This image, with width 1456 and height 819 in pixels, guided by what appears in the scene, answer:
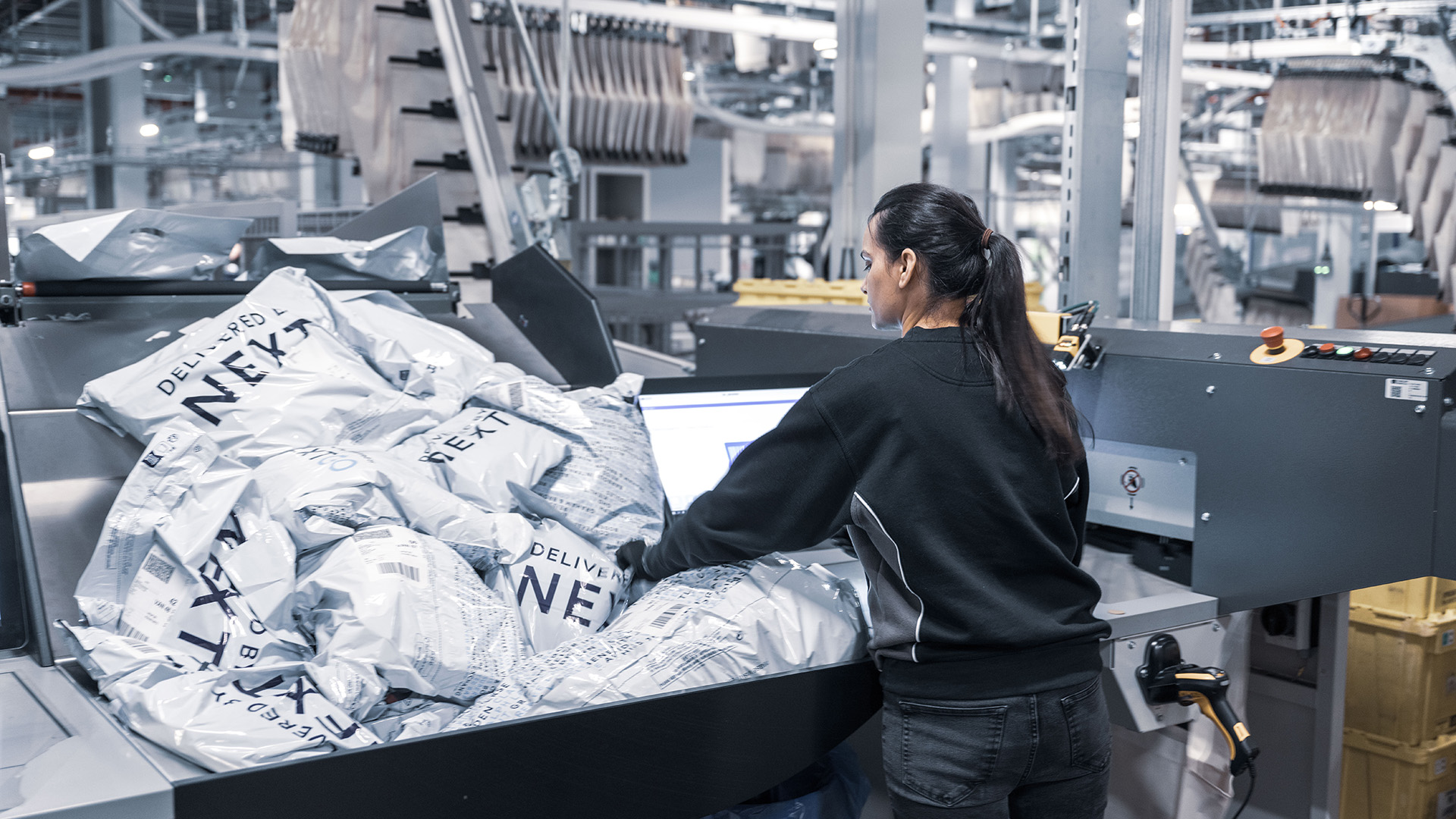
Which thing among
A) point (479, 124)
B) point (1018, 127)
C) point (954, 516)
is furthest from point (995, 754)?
point (1018, 127)

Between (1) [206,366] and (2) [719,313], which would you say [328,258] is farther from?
(2) [719,313]

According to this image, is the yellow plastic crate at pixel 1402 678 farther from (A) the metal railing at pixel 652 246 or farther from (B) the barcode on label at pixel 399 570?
(A) the metal railing at pixel 652 246

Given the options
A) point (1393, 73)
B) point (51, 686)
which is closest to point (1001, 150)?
point (1393, 73)

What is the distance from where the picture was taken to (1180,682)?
5.11 feet

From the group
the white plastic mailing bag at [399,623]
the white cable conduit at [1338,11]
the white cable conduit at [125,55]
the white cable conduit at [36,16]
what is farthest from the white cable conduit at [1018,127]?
the white cable conduit at [36,16]

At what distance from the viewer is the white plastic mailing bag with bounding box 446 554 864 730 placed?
1.21 metres

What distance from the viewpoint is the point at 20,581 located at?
1.35 meters

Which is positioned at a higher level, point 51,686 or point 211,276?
point 211,276

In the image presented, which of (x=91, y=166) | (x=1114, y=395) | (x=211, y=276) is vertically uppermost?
(x=91, y=166)

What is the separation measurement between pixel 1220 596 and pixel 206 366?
4.95 feet

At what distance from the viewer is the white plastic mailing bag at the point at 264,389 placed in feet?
5.04

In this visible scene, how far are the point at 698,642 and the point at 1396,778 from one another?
1.66 metres

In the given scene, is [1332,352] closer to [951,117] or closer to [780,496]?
[780,496]

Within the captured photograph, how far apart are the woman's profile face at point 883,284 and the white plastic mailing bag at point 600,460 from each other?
48 centimetres
